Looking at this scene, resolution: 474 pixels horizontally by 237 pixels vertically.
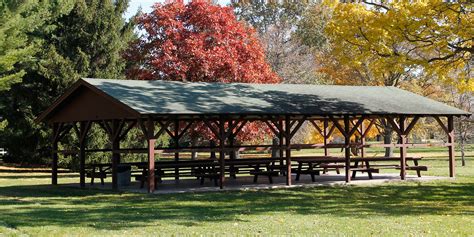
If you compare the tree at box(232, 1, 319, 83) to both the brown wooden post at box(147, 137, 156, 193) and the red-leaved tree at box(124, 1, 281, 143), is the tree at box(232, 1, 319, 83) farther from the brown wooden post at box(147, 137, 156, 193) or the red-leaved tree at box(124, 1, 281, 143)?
the brown wooden post at box(147, 137, 156, 193)

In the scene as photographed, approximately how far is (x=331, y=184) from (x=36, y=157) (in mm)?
17705

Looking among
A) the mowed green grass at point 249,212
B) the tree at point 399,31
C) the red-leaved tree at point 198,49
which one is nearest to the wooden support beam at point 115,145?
the mowed green grass at point 249,212

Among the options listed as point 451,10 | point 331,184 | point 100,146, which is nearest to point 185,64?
point 100,146

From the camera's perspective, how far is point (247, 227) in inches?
460

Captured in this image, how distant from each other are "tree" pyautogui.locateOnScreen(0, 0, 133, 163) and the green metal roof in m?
11.5

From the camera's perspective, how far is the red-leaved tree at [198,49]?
30.1 m

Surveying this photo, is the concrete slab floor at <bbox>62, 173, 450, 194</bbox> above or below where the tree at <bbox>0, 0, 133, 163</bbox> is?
below

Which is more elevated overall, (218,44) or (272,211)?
(218,44)

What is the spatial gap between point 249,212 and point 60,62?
20.3m

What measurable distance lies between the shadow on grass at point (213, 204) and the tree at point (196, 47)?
10751 mm

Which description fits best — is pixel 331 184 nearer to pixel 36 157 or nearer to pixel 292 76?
pixel 36 157

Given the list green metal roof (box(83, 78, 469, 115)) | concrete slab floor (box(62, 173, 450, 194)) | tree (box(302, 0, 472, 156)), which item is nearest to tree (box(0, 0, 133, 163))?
concrete slab floor (box(62, 173, 450, 194))

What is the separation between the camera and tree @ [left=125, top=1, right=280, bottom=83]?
30.1 meters

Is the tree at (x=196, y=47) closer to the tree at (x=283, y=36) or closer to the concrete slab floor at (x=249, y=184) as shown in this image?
the concrete slab floor at (x=249, y=184)
